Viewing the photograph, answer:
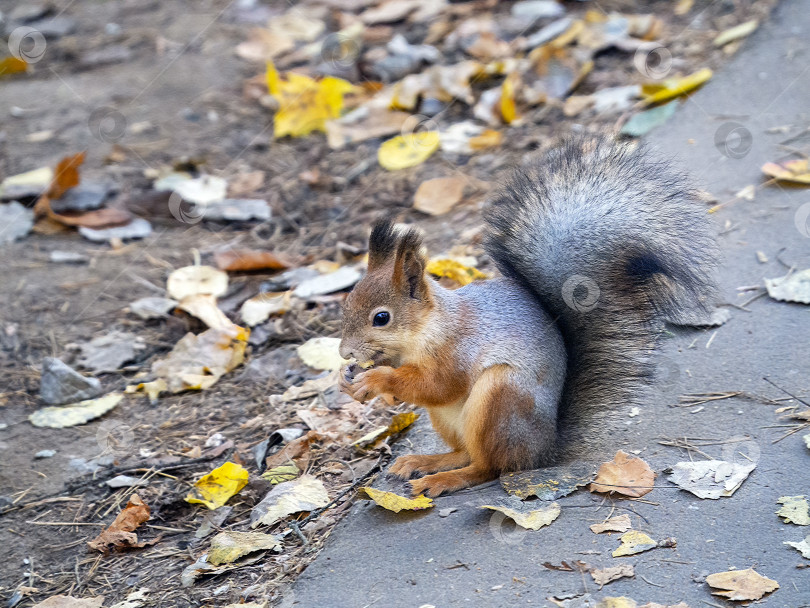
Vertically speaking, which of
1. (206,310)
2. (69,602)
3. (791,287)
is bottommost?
(69,602)

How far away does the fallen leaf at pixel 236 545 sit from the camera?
2.03m

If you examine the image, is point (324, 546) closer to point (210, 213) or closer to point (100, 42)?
point (210, 213)

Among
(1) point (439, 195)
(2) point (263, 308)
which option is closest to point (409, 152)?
(1) point (439, 195)

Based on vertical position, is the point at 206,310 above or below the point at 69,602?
above

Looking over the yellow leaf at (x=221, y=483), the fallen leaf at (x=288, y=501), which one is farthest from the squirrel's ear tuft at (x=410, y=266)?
the yellow leaf at (x=221, y=483)

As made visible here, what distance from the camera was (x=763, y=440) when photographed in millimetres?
2094

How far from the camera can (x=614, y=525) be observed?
188 centimetres

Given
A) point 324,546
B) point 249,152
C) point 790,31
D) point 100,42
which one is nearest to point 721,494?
point 324,546

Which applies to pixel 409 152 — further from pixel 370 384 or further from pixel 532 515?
pixel 532 515

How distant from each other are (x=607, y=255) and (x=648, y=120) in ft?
5.66

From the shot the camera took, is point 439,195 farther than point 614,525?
Yes

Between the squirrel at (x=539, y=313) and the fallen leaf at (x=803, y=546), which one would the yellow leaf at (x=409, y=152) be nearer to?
the squirrel at (x=539, y=313)

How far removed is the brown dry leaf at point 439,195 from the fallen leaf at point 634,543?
1938 millimetres

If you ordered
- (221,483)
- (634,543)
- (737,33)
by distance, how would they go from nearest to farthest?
(634,543) → (221,483) → (737,33)
